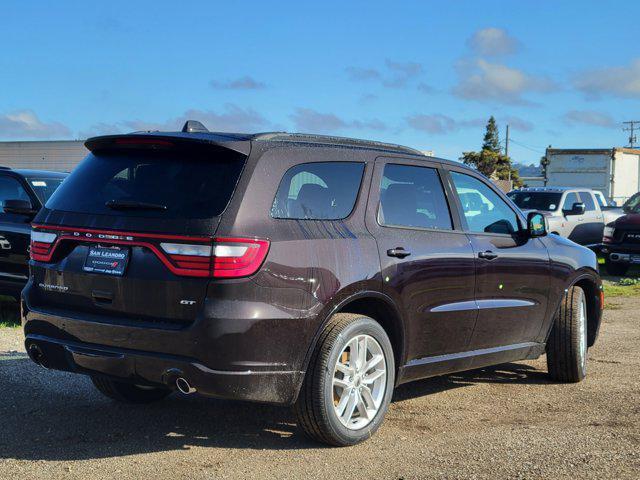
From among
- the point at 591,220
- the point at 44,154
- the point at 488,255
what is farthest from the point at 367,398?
the point at 44,154

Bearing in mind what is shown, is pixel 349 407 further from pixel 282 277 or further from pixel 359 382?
pixel 282 277

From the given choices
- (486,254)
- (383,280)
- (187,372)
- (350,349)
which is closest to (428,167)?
(486,254)

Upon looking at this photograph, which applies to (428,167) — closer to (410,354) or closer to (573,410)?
(410,354)

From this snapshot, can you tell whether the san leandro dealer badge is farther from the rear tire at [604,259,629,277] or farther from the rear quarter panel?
the rear tire at [604,259,629,277]

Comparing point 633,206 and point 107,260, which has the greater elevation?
point 633,206

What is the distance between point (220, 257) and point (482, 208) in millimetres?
2720

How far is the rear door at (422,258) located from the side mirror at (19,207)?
557 centimetres

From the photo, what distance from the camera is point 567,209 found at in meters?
20.2

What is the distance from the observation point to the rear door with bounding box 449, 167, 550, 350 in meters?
6.24

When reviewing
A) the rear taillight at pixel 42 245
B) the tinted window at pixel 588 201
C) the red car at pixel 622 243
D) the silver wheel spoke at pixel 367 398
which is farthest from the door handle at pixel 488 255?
the tinted window at pixel 588 201

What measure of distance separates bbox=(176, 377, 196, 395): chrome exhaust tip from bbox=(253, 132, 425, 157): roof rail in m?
1.41

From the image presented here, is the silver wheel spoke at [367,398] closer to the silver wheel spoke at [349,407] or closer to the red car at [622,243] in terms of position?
the silver wheel spoke at [349,407]

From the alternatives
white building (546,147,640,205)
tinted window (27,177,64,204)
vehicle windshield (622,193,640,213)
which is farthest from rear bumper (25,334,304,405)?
white building (546,147,640,205)

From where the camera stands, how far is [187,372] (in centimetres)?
459
